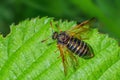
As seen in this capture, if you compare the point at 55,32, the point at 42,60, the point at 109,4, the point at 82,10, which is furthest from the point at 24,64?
the point at 109,4

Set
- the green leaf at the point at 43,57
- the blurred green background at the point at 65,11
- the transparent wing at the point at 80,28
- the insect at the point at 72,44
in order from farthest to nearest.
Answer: the blurred green background at the point at 65,11, the transparent wing at the point at 80,28, the insect at the point at 72,44, the green leaf at the point at 43,57

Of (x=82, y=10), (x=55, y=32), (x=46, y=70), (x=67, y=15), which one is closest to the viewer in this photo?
(x=46, y=70)

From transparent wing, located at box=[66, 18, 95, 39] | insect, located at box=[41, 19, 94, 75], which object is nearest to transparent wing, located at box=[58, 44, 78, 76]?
insect, located at box=[41, 19, 94, 75]

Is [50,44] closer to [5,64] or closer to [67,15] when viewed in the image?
[5,64]

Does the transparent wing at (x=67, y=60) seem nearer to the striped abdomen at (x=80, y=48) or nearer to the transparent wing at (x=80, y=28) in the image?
the striped abdomen at (x=80, y=48)

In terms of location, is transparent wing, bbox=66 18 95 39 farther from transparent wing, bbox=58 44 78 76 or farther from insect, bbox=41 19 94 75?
transparent wing, bbox=58 44 78 76

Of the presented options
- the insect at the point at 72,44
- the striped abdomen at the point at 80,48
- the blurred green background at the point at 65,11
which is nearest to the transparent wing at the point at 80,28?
the insect at the point at 72,44

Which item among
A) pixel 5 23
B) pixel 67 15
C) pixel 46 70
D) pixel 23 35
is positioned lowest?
pixel 46 70

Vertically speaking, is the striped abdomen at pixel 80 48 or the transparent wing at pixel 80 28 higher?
the transparent wing at pixel 80 28
